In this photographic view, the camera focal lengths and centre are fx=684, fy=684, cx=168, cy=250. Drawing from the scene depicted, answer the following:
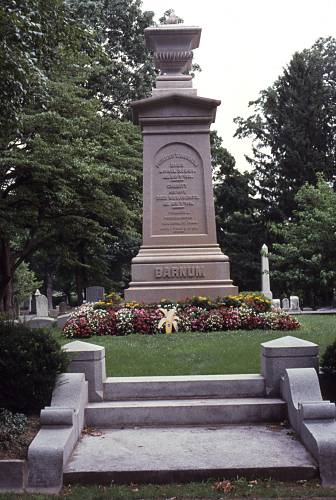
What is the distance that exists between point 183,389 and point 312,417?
1848mm

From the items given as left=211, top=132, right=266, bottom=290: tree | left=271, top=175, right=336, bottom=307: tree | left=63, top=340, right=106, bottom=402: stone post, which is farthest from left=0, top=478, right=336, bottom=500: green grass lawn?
left=211, top=132, right=266, bottom=290: tree

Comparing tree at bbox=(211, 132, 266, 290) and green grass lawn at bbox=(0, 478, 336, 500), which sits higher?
tree at bbox=(211, 132, 266, 290)

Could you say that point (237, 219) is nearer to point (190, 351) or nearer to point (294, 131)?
point (294, 131)

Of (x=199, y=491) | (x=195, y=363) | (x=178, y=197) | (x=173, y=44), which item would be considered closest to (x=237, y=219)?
(x=173, y=44)

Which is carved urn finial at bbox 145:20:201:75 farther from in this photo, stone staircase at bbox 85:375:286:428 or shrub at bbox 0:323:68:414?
shrub at bbox 0:323:68:414

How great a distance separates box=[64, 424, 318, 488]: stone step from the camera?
633cm

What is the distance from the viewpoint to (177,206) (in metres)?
17.5

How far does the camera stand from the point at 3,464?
6254 mm

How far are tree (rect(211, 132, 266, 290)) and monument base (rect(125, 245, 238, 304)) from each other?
2948 cm

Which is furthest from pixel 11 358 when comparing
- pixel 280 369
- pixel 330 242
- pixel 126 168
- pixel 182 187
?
pixel 126 168

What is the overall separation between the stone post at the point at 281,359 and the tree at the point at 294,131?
41.8 m

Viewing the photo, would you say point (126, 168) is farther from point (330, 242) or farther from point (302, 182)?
point (302, 182)

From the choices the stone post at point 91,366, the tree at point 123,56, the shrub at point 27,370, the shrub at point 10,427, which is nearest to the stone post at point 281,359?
the stone post at point 91,366

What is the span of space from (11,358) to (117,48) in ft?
117
